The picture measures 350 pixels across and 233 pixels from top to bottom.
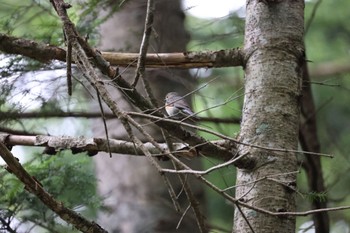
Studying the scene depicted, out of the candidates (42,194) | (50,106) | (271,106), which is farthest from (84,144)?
(50,106)

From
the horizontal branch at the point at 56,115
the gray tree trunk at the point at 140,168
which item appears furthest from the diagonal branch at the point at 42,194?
the gray tree trunk at the point at 140,168

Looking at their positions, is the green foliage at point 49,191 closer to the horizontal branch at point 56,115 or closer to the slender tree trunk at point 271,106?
the horizontal branch at point 56,115

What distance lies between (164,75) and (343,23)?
2459 mm

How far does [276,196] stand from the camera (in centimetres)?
267

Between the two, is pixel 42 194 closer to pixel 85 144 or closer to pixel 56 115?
pixel 85 144

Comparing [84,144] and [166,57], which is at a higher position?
[166,57]

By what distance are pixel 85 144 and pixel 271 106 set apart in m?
0.68

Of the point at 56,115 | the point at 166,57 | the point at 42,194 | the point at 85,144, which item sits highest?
the point at 56,115

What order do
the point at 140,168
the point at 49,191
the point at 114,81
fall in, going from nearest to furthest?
the point at 114,81 → the point at 49,191 → the point at 140,168

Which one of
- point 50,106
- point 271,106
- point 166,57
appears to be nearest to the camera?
point 271,106

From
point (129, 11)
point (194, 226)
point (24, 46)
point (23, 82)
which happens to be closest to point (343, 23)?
point (129, 11)

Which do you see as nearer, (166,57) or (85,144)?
(85,144)

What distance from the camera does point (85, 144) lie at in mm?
2814

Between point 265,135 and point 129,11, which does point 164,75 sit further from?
point 265,135
